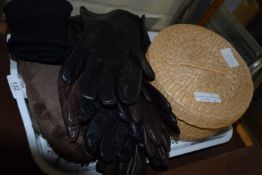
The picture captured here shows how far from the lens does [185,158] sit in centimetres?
108

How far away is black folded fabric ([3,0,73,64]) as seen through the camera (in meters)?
0.74

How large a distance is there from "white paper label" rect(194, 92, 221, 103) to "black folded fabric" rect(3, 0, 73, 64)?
0.33 metres

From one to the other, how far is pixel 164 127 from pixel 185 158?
14.4 inches

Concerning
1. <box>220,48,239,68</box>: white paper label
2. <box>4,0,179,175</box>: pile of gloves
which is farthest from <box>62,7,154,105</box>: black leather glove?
<box>220,48,239,68</box>: white paper label

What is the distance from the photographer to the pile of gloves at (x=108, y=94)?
687mm

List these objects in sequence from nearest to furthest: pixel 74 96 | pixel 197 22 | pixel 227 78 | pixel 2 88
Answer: pixel 74 96, pixel 227 78, pixel 2 88, pixel 197 22

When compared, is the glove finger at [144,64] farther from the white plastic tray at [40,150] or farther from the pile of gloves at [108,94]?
the white plastic tray at [40,150]

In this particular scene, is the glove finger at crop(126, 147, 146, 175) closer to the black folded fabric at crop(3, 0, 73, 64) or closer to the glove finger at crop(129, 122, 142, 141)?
the glove finger at crop(129, 122, 142, 141)

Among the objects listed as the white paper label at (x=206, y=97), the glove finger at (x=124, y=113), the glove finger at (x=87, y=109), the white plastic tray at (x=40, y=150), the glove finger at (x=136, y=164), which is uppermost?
the white paper label at (x=206, y=97)

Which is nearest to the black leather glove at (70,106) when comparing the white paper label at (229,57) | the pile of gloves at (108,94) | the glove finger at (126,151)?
the pile of gloves at (108,94)

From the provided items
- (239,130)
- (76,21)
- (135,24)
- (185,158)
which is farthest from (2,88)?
(239,130)

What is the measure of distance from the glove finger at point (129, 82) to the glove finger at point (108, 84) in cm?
1

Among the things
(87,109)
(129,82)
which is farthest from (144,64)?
(87,109)

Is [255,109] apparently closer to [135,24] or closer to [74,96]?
[135,24]
